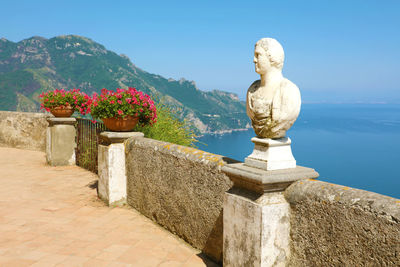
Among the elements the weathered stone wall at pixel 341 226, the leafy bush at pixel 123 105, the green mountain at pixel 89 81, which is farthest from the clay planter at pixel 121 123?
the green mountain at pixel 89 81

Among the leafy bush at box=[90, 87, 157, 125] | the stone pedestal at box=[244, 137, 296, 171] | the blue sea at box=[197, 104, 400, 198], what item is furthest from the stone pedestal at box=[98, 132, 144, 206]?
the blue sea at box=[197, 104, 400, 198]

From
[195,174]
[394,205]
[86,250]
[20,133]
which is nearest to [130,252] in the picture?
[86,250]

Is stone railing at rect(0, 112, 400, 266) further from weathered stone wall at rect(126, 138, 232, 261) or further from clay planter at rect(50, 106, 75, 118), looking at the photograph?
clay planter at rect(50, 106, 75, 118)

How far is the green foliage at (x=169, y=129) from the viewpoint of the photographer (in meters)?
6.09

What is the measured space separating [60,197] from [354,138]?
A: 149686mm

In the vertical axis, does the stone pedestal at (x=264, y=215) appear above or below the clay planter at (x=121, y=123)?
below

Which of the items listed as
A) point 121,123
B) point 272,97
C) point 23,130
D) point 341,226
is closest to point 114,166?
point 121,123

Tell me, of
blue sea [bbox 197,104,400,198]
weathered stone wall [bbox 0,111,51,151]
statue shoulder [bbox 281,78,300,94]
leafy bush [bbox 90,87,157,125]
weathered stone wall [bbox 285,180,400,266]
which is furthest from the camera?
blue sea [bbox 197,104,400,198]

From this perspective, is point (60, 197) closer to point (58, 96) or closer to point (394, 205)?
point (58, 96)

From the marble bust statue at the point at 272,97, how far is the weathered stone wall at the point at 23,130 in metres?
8.77

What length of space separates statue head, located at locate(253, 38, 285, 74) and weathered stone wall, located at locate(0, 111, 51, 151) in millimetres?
8779

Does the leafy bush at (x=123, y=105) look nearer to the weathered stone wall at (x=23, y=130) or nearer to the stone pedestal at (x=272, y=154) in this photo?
the stone pedestal at (x=272, y=154)

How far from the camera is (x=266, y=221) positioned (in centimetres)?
223

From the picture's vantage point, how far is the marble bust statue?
221cm
